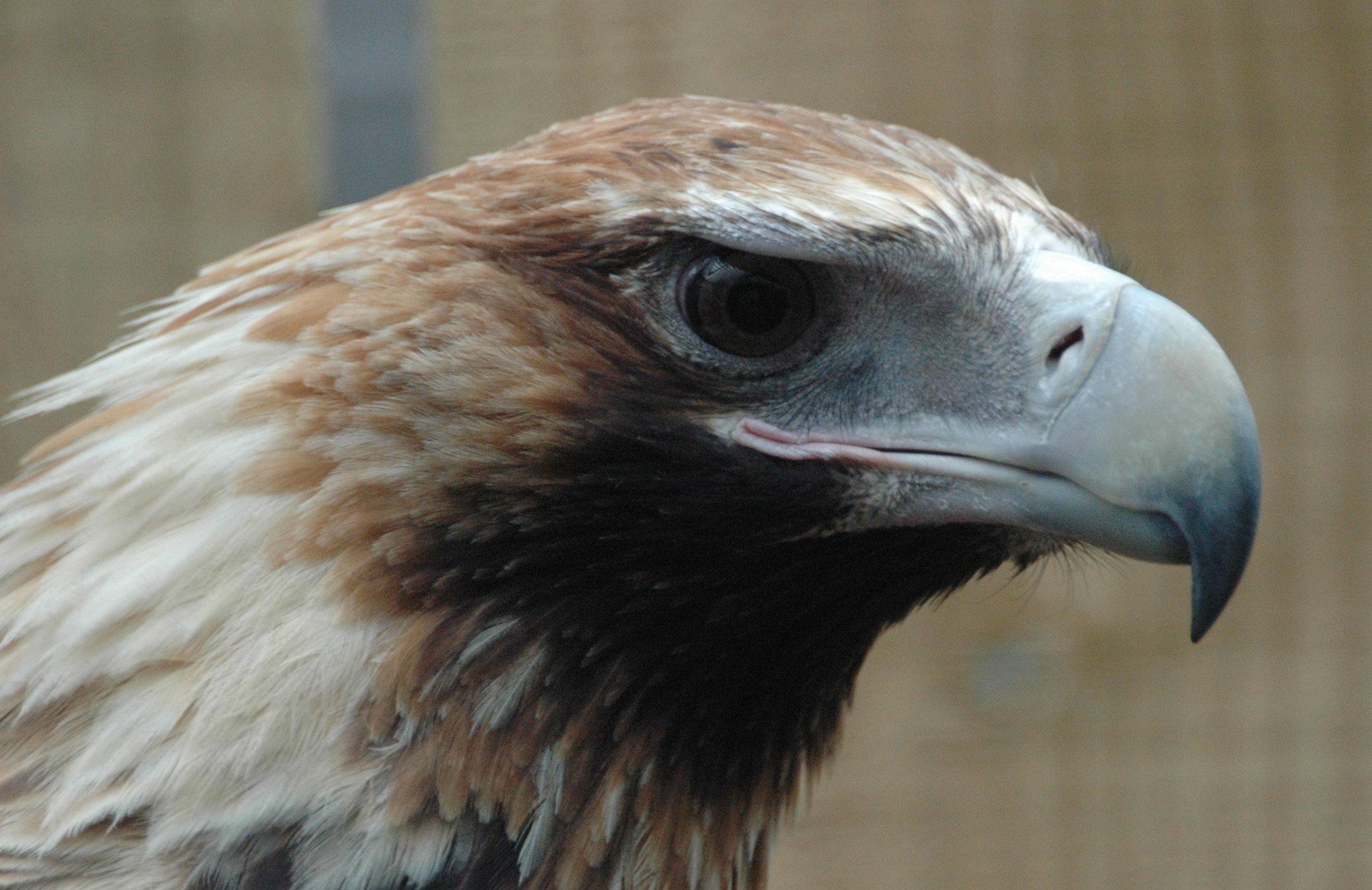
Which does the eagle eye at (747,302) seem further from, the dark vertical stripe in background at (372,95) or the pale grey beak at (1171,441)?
the dark vertical stripe in background at (372,95)

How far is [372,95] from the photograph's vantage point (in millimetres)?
2641

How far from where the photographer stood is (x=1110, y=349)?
45.1 inches

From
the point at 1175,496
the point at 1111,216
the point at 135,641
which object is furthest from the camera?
the point at 1111,216

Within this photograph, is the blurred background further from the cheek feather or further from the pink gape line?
the pink gape line

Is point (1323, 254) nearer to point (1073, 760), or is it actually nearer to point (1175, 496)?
point (1073, 760)

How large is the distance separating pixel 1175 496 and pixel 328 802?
843 millimetres

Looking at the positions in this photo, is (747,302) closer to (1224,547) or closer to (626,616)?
(626,616)

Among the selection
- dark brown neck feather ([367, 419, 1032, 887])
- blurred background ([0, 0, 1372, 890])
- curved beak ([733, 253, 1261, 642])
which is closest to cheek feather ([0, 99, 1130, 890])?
dark brown neck feather ([367, 419, 1032, 887])

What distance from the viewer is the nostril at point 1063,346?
1182 mm

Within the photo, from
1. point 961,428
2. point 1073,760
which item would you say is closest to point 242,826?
point 961,428

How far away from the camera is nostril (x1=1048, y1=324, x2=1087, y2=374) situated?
1.18 meters

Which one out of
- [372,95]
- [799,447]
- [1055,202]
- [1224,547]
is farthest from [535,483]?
[372,95]

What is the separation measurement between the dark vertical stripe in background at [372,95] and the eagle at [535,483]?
2.74 ft

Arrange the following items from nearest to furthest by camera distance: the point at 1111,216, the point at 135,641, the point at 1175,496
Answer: the point at 1175,496, the point at 135,641, the point at 1111,216
